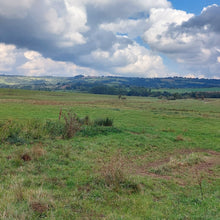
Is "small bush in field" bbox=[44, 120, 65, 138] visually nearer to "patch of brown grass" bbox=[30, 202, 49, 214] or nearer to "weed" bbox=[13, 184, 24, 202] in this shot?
"weed" bbox=[13, 184, 24, 202]

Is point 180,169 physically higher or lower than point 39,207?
lower

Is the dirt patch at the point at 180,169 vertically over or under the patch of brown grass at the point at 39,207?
under

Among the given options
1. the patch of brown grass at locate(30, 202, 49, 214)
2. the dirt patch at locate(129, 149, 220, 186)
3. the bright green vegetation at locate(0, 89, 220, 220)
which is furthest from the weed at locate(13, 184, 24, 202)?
the dirt patch at locate(129, 149, 220, 186)

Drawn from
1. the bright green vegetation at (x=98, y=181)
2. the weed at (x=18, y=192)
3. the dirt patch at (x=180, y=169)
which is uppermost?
the weed at (x=18, y=192)

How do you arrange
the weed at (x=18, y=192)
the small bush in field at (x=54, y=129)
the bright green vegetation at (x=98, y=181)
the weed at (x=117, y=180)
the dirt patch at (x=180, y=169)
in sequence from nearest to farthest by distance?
the bright green vegetation at (x=98, y=181)
the weed at (x=18, y=192)
the weed at (x=117, y=180)
the dirt patch at (x=180, y=169)
the small bush in field at (x=54, y=129)

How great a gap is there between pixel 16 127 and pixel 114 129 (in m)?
8.95

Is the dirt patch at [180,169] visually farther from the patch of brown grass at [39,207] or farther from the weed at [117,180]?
the patch of brown grass at [39,207]

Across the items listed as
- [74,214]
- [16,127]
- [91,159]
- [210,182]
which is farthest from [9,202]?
[16,127]

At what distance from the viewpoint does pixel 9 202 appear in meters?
5.45

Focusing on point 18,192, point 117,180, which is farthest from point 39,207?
point 117,180

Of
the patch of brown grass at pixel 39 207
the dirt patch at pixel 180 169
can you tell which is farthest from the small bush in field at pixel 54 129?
the patch of brown grass at pixel 39 207

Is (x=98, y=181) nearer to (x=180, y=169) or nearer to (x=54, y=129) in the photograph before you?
(x=180, y=169)

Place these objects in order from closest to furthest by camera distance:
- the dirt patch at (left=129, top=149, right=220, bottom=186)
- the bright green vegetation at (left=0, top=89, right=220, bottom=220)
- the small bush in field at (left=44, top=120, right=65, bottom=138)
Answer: the bright green vegetation at (left=0, top=89, right=220, bottom=220) → the dirt patch at (left=129, top=149, right=220, bottom=186) → the small bush in field at (left=44, top=120, right=65, bottom=138)

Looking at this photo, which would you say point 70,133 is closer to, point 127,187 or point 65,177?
point 65,177
